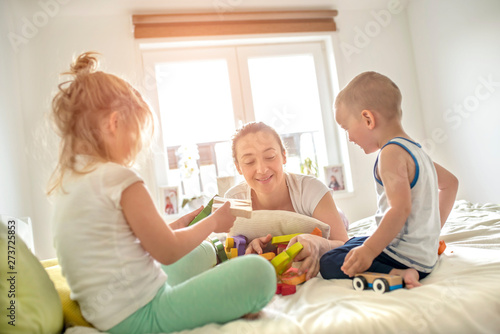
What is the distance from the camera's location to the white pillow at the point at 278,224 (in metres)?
1.44

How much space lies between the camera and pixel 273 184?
1.63 metres

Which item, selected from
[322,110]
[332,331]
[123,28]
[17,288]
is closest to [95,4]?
[123,28]

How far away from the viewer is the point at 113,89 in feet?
3.03

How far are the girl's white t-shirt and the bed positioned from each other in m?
0.08

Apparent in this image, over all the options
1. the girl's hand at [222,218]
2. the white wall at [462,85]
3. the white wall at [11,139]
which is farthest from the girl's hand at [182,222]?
the white wall at [462,85]

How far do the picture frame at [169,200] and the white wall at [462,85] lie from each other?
7.83ft

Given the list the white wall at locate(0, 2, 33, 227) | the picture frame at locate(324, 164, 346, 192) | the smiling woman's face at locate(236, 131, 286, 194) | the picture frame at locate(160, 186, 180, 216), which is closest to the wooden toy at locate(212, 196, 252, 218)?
the smiling woman's face at locate(236, 131, 286, 194)

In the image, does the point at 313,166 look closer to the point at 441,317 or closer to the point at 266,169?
the point at 266,169

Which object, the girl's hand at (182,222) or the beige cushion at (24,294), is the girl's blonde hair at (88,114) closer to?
the beige cushion at (24,294)

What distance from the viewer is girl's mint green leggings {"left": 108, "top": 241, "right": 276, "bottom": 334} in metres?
0.80

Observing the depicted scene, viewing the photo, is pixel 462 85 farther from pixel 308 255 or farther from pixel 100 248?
pixel 100 248

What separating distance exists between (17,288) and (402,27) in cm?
379

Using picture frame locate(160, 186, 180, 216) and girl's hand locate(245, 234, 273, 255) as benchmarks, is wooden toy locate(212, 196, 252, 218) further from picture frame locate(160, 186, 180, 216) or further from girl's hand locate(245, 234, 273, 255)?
picture frame locate(160, 186, 180, 216)

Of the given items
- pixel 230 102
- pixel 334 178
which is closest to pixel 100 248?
pixel 230 102
